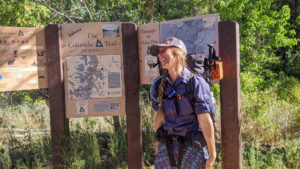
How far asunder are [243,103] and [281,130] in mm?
916

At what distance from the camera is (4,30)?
3.51m

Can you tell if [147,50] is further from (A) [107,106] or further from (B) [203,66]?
(B) [203,66]

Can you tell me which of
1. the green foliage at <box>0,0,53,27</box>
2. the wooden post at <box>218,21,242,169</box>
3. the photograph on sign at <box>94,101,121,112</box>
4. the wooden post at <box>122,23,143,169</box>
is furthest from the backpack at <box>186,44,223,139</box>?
the green foliage at <box>0,0,53,27</box>

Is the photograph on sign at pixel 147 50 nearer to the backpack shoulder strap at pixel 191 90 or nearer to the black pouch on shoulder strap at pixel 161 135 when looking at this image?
the black pouch on shoulder strap at pixel 161 135

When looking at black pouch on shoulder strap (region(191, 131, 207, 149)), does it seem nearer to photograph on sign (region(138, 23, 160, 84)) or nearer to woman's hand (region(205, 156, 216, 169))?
woman's hand (region(205, 156, 216, 169))

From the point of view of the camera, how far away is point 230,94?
3148 mm

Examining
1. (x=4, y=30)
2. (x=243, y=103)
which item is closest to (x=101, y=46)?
(x=4, y=30)

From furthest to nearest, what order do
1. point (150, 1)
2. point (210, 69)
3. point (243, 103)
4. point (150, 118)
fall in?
point (150, 1) → point (243, 103) → point (150, 118) → point (210, 69)

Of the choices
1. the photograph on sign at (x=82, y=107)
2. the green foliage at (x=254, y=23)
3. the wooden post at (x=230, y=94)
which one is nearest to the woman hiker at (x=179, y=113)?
the wooden post at (x=230, y=94)

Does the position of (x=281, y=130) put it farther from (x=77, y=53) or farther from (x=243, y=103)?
(x=77, y=53)

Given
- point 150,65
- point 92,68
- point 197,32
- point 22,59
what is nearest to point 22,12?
point 22,59

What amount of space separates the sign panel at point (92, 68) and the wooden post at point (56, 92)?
8 cm

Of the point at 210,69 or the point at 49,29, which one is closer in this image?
the point at 210,69

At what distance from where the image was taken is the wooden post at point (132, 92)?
11.8 feet
